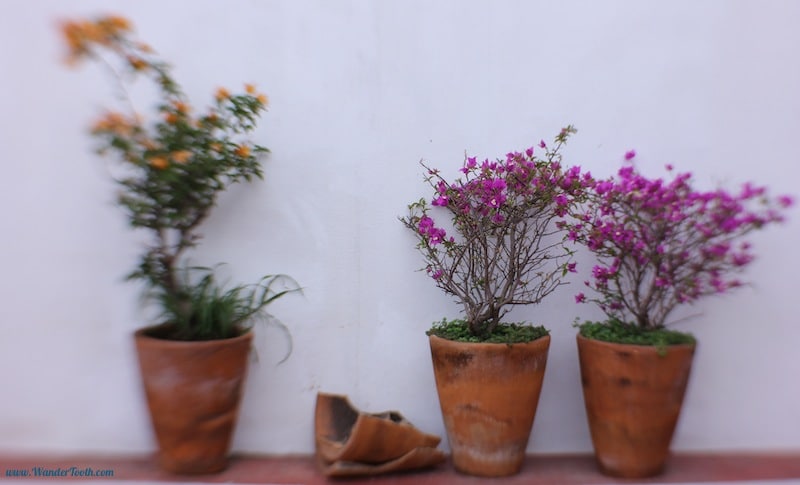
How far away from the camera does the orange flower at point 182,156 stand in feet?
7.24

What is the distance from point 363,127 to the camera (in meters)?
2.67

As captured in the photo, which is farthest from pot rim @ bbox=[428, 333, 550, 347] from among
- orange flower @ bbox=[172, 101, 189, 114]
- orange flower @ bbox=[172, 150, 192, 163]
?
orange flower @ bbox=[172, 101, 189, 114]

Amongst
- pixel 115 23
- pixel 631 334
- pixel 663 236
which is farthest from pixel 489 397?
pixel 115 23

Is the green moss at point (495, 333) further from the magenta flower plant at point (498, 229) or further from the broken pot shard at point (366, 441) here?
the broken pot shard at point (366, 441)

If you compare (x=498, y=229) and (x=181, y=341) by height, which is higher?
Result: (x=498, y=229)

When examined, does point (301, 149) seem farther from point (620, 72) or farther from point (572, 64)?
point (620, 72)

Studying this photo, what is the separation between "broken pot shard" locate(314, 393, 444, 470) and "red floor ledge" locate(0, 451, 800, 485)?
0.20 ft

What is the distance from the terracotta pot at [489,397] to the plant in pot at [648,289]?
0.26 metres

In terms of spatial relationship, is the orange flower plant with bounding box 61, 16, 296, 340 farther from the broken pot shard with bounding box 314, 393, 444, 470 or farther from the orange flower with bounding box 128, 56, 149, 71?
the broken pot shard with bounding box 314, 393, 444, 470

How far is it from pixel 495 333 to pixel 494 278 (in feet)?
0.88

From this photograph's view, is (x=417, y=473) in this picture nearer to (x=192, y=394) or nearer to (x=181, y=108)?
(x=192, y=394)

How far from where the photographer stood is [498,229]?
258cm

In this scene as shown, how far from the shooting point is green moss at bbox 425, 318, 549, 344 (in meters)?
2.41

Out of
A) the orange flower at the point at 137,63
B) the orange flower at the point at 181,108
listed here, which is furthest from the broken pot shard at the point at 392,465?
the orange flower at the point at 137,63
